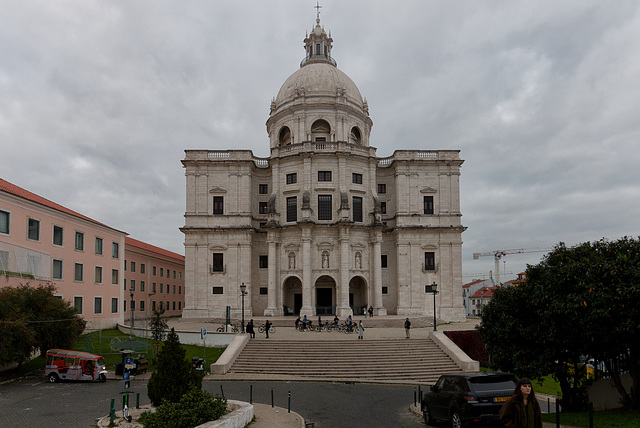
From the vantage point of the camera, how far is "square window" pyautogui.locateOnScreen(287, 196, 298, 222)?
5022 cm

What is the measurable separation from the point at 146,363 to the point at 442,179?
119 feet

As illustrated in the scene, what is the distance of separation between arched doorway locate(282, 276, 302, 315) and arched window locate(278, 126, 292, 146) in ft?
53.2

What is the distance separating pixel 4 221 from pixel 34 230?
297 centimetres

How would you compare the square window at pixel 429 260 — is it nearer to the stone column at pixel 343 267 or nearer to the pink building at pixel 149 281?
the stone column at pixel 343 267

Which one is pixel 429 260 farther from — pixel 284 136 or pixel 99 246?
pixel 99 246

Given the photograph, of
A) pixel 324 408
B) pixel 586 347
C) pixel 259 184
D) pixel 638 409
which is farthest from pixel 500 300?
pixel 259 184

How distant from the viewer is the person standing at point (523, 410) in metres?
7.92

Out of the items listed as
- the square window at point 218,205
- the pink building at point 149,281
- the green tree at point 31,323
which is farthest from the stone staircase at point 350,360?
the pink building at point 149,281

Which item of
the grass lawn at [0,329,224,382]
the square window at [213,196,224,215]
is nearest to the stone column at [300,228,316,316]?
the square window at [213,196,224,215]

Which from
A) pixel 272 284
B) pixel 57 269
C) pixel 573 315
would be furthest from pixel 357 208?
pixel 573 315

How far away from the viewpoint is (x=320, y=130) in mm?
54406

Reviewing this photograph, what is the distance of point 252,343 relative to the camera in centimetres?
3089

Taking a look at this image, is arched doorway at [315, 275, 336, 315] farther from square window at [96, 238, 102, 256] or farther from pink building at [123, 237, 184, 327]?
square window at [96, 238, 102, 256]

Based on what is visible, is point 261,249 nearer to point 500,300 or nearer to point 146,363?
point 146,363
